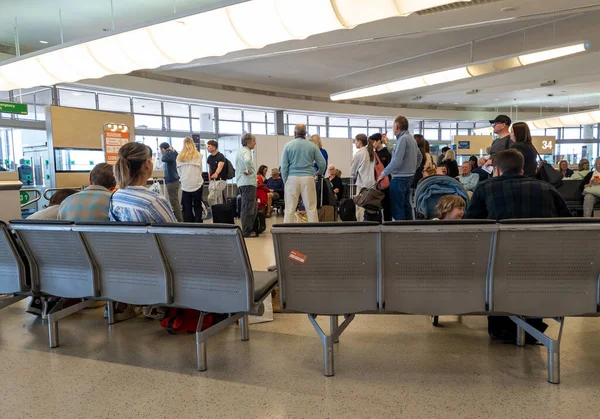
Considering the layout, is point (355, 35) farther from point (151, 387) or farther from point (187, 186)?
point (151, 387)

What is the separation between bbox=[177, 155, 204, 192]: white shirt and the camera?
6.73m

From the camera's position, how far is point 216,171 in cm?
711

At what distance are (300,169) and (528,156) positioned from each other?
2783mm

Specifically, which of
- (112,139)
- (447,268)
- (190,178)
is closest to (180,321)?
(447,268)

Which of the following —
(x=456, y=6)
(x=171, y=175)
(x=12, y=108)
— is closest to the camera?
(x=456, y=6)

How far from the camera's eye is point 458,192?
374 centimetres

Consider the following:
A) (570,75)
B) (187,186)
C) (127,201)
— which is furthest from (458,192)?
(570,75)

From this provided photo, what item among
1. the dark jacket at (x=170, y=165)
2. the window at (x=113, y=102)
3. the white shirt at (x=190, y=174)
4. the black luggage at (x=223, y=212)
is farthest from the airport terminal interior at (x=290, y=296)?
the window at (x=113, y=102)

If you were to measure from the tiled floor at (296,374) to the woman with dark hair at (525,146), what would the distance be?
129 cm

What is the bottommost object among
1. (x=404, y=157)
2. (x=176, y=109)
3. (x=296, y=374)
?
(x=296, y=374)

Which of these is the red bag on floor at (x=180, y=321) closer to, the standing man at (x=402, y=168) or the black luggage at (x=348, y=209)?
the standing man at (x=402, y=168)

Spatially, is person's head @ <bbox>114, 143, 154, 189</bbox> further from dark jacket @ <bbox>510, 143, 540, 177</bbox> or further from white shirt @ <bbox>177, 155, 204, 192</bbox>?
white shirt @ <bbox>177, 155, 204, 192</bbox>

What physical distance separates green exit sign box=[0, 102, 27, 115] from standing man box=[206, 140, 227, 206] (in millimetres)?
4261

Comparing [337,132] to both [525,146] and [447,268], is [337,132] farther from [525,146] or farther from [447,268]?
[447,268]
